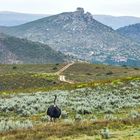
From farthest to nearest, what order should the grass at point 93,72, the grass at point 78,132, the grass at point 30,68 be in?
the grass at point 30,68
the grass at point 93,72
the grass at point 78,132

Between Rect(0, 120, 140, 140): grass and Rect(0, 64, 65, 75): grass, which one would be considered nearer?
Rect(0, 120, 140, 140): grass

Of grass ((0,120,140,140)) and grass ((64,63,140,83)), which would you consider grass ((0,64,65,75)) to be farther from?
grass ((0,120,140,140))

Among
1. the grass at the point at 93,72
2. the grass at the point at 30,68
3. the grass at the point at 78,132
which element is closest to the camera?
the grass at the point at 78,132

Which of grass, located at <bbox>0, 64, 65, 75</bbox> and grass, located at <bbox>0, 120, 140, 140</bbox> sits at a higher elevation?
grass, located at <bbox>0, 120, 140, 140</bbox>

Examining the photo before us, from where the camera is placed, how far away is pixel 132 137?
18.4 metres

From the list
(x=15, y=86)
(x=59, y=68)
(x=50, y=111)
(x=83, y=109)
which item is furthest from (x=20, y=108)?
(x=59, y=68)

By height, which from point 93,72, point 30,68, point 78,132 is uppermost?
point 78,132

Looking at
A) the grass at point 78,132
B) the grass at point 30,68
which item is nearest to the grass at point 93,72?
the grass at point 30,68

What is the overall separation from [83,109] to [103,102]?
5.83m

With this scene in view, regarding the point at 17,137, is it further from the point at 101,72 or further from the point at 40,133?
the point at 101,72

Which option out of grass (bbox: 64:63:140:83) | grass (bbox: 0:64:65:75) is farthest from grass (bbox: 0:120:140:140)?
grass (bbox: 0:64:65:75)

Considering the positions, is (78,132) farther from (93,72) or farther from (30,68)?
(30,68)

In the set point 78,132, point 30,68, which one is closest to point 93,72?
point 30,68

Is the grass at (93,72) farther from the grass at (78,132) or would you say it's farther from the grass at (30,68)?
the grass at (78,132)
